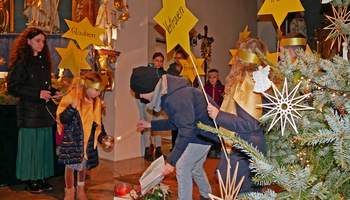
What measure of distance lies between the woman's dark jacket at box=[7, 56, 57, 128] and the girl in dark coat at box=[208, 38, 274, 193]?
7.16 ft

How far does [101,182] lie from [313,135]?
3.33 meters

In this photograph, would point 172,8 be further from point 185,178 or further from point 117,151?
point 117,151

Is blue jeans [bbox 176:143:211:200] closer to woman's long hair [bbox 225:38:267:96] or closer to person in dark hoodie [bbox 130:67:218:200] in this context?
person in dark hoodie [bbox 130:67:218:200]


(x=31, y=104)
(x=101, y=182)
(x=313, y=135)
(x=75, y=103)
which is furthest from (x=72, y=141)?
(x=313, y=135)

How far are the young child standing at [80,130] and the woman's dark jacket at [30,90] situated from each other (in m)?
0.50

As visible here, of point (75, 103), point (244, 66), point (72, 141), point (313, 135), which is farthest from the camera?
point (72, 141)

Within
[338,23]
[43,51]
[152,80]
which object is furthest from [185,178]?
[43,51]

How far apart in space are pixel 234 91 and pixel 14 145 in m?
2.72

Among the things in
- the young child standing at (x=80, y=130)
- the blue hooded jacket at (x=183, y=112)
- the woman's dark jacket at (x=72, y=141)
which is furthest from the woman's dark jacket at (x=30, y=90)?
the blue hooded jacket at (x=183, y=112)

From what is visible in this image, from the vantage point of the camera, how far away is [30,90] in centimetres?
321

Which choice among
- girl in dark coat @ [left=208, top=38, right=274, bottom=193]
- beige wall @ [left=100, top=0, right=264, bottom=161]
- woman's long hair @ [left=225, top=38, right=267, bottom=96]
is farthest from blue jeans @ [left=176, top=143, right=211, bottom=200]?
beige wall @ [left=100, top=0, right=264, bottom=161]

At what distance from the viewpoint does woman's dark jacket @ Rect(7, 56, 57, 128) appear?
3213 mm

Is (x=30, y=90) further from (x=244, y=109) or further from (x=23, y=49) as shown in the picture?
(x=244, y=109)

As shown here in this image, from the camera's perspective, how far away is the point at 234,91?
1.93m
